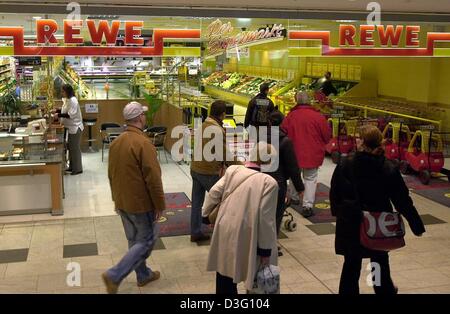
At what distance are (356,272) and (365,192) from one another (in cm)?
63

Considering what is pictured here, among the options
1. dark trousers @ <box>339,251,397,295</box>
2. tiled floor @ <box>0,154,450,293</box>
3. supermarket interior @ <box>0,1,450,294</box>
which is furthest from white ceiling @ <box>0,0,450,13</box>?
dark trousers @ <box>339,251,397,295</box>

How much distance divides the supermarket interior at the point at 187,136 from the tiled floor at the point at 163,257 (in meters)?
0.02

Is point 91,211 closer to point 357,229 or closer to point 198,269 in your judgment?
point 198,269

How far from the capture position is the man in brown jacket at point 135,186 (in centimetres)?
434

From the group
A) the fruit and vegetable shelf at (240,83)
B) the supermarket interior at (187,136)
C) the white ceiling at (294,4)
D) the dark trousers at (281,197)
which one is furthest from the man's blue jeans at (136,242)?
the fruit and vegetable shelf at (240,83)

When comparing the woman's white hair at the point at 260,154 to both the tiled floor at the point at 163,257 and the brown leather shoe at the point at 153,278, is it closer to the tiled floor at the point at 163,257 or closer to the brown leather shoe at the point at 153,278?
the tiled floor at the point at 163,257

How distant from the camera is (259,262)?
3.68 meters

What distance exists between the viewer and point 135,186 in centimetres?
440

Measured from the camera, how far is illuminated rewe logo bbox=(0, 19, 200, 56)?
7.89 meters

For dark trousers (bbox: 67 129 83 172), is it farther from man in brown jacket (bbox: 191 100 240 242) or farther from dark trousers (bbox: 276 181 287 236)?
dark trousers (bbox: 276 181 287 236)
